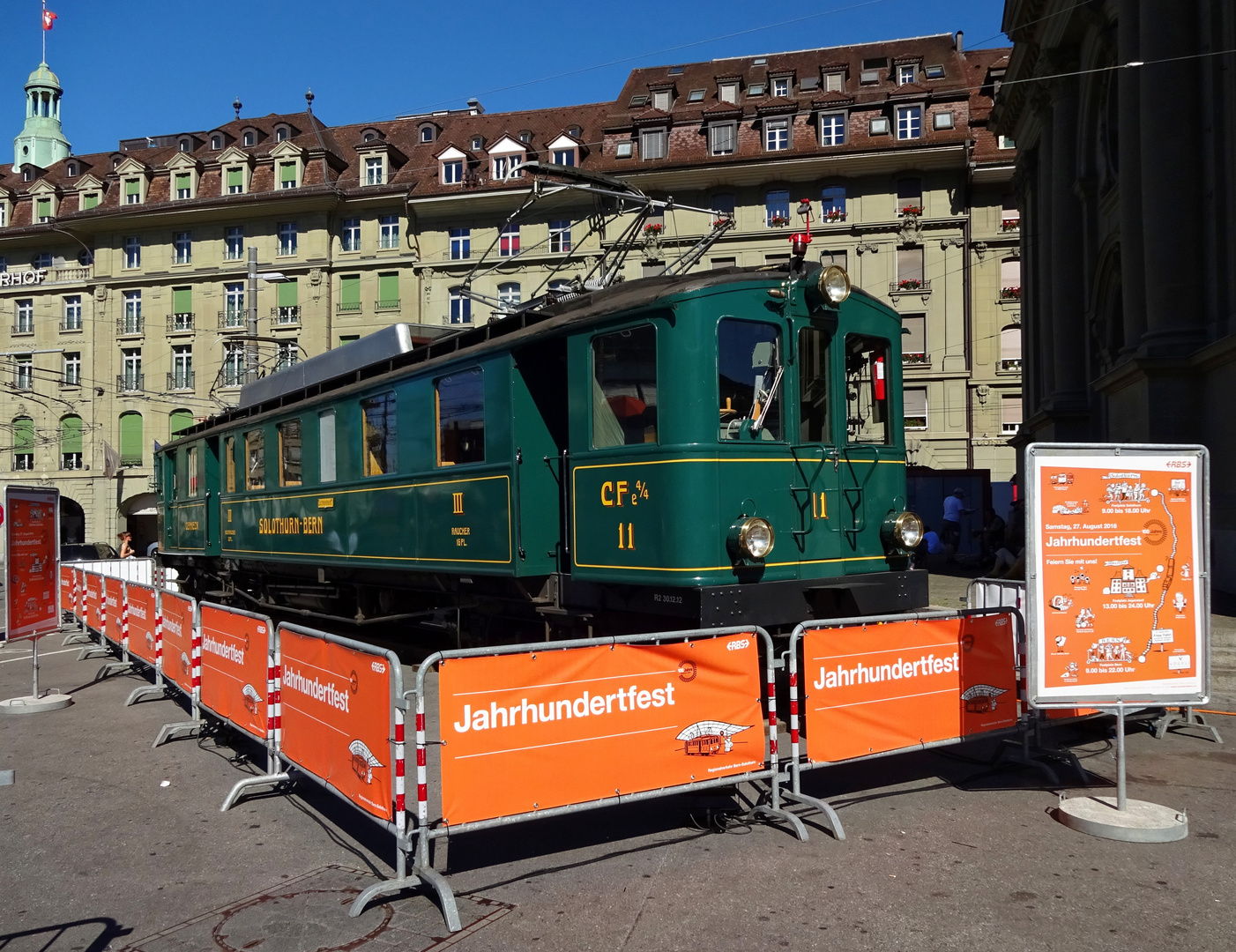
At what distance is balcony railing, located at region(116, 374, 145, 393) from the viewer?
150 feet

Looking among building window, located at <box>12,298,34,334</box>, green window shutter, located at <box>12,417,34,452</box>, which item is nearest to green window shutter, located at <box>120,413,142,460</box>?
green window shutter, located at <box>12,417,34,452</box>

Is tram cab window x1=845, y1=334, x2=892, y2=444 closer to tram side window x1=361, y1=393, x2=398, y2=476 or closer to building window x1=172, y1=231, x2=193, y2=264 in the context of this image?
tram side window x1=361, y1=393, x2=398, y2=476

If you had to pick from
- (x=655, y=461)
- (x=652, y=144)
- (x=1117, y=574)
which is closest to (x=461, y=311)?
(x=652, y=144)

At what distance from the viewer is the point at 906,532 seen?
28.0ft

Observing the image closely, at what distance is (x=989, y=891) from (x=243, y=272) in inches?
1743

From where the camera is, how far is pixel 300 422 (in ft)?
42.9

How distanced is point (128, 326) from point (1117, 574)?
47.3m

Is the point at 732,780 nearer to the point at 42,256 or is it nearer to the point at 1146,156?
the point at 1146,156

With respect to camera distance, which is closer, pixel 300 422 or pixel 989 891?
pixel 989 891

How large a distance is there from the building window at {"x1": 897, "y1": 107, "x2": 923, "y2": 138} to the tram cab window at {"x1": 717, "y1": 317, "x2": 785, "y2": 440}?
110 ft

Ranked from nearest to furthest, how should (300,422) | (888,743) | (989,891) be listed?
1. (989,891)
2. (888,743)
3. (300,422)

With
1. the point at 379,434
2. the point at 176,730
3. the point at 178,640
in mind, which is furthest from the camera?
the point at 379,434

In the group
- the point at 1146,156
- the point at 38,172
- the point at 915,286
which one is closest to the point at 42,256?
the point at 38,172

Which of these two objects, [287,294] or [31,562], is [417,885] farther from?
[287,294]
